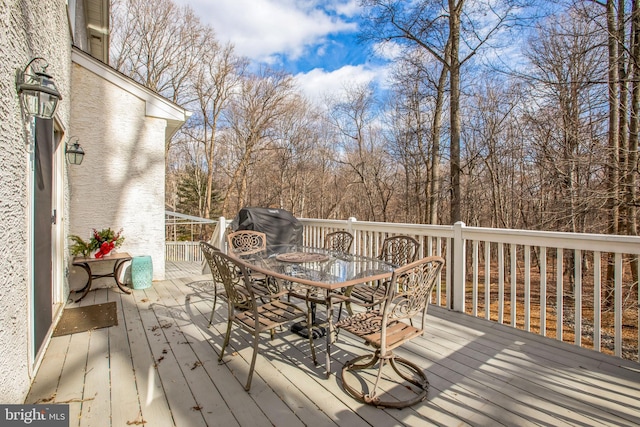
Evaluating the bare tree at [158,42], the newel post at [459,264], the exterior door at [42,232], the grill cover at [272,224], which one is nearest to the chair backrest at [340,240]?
the newel post at [459,264]

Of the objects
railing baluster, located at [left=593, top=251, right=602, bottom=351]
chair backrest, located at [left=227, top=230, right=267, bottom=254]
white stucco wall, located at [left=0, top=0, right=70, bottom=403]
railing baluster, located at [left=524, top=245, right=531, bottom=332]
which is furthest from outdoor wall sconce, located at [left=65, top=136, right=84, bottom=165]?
railing baluster, located at [left=593, top=251, right=602, bottom=351]

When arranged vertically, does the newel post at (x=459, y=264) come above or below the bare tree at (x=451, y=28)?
below

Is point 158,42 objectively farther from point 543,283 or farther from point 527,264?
point 543,283

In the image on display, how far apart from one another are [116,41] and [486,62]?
1444 cm

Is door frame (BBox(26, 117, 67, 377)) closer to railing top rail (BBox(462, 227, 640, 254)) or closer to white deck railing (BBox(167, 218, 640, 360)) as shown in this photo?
white deck railing (BBox(167, 218, 640, 360))

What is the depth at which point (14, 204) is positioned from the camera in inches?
80.7

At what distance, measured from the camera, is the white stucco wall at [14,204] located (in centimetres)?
180

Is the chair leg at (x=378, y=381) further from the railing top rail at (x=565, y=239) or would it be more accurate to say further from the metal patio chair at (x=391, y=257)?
the railing top rail at (x=565, y=239)

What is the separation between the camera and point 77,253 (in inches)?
172

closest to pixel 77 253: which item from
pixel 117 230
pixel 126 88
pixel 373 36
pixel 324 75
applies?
pixel 117 230

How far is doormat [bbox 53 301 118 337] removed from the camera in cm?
327

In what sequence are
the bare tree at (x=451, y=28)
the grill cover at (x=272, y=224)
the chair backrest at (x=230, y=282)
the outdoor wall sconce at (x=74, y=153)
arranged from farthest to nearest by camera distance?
the bare tree at (x=451, y=28) → the grill cover at (x=272, y=224) → the outdoor wall sconce at (x=74, y=153) → the chair backrest at (x=230, y=282)

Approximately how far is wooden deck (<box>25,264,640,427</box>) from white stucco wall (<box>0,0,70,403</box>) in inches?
14.8

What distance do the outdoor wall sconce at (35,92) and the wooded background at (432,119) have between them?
5.87m
